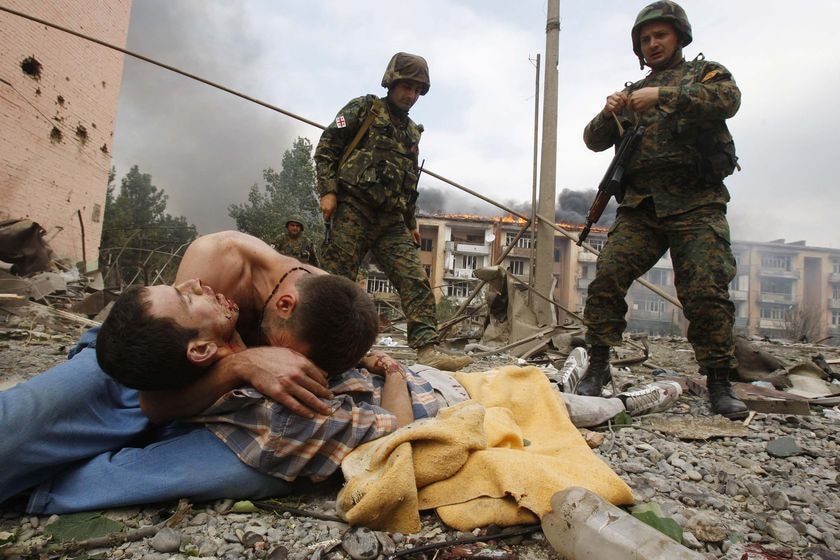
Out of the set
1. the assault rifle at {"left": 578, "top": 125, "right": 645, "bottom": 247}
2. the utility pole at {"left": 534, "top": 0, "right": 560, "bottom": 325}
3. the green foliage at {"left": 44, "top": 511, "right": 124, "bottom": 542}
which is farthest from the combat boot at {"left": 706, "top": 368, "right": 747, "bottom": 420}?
the utility pole at {"left": 534, "top": 0, "right": 560, "bottom": 325}

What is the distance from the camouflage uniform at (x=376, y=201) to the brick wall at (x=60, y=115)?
304 inches

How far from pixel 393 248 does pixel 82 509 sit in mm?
2820

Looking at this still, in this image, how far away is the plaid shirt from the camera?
4.81 feet

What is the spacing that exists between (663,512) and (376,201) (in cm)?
287

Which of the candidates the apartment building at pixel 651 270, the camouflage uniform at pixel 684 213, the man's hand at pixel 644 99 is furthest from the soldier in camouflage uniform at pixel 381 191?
the apartment building at pixel 651 270

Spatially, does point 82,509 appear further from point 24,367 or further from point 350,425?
point 24,367

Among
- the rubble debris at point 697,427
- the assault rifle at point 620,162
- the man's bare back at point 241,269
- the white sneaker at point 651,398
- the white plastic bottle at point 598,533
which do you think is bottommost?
the rubble debris at point 697,427

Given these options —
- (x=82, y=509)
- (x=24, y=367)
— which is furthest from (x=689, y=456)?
(x=24, y=367)

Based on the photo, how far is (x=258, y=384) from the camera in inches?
57.8

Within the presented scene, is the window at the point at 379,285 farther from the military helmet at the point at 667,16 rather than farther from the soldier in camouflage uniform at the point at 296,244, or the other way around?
the military helmet at the point at 667,16

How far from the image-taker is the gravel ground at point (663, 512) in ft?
4.02

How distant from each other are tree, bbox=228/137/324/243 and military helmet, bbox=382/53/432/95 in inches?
1094

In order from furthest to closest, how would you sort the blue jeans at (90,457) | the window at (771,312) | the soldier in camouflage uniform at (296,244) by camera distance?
1. the window at (771,312)
2. the soldier in camouflage uniform at (296,244)
3. the blue jeans at (90,457)

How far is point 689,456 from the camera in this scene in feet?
6.57
